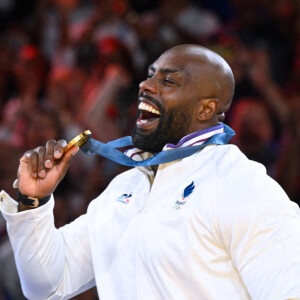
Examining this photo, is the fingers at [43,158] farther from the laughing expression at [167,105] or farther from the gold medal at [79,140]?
the laughing expression at [167,105]

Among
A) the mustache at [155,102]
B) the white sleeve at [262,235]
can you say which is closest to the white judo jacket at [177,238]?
the white sleeve at [262,235]

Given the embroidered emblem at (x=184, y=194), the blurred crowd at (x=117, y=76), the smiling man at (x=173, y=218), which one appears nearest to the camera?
the smiling man at (x=173, y=218)

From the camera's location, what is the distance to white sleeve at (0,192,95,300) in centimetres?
253

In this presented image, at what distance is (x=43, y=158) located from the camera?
251 centimetres

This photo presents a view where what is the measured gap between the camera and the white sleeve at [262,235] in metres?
1.99

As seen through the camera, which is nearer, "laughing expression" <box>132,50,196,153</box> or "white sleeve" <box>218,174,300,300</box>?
"white sleeve" <box>218,174,300,300</box>

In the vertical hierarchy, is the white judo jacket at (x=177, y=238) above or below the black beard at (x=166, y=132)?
below

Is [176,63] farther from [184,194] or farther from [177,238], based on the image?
[177,238]

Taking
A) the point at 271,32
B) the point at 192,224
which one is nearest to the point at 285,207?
the point at 192,224

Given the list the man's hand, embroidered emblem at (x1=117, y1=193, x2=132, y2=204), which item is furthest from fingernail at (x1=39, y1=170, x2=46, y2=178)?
embroidered emblem at (x1=117, y1=193, x2=132, y2=204)

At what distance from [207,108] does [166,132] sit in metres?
0.19

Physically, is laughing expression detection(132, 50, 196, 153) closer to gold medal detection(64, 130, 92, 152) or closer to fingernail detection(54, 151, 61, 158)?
gold medal detection(64, 130, 92, 152)

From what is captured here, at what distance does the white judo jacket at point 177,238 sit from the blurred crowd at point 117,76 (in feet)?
4.77

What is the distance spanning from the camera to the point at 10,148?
199 inches
